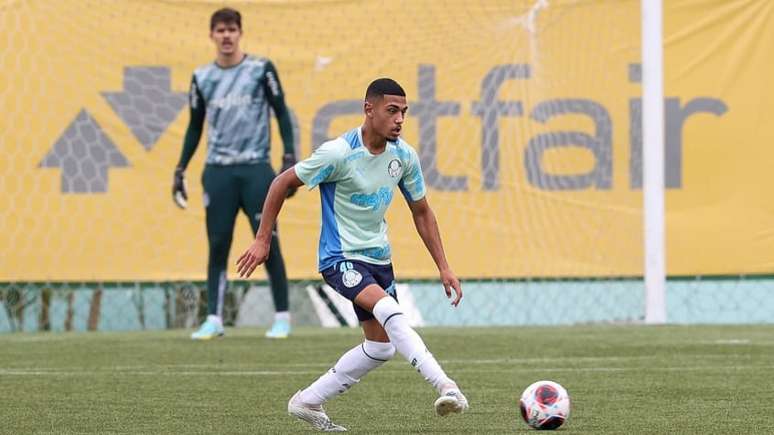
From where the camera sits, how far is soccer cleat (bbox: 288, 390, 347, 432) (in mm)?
5676

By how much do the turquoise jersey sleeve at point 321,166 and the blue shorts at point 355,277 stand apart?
34 cm

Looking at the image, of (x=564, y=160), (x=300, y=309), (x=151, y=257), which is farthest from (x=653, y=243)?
(x=151, y=257)

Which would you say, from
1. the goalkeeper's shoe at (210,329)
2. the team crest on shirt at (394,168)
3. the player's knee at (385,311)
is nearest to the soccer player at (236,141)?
the goalkeeper's shoe at (210,329)

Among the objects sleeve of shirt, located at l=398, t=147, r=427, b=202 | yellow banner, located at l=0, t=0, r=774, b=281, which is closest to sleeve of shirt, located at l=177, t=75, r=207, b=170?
yellow banner, located at l=0, t=0, r=774, b=281

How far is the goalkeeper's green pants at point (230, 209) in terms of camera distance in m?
10.0

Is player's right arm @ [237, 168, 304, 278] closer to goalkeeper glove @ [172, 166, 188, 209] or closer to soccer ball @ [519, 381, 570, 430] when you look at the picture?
soccer ball @ [519, 381, 570, 430]

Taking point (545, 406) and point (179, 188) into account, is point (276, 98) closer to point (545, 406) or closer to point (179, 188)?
point (179, 188)

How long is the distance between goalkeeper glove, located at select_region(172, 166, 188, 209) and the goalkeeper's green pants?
0.16m

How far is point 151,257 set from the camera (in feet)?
41.1

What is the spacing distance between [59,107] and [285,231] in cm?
217

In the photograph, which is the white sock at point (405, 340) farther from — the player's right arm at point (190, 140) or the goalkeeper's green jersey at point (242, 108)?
the player's right arm at point (190, 140)

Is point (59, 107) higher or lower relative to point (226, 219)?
higher

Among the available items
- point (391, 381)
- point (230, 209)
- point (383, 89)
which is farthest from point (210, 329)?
point (383, 89)

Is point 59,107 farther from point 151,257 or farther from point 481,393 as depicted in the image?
point 481,393
